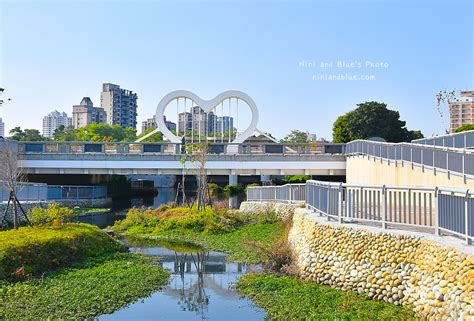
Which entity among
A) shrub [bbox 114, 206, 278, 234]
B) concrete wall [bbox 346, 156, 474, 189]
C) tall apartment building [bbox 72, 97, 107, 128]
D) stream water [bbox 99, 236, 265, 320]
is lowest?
stream water [bbox 99, 236, 265, 320]

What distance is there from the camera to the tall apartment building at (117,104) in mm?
162000

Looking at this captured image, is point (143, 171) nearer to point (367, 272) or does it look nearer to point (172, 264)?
point (172, 264)

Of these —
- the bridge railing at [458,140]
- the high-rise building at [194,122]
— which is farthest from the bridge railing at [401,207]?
the high-rise building at [194,122]

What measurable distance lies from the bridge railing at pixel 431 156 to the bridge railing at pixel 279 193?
4.36 m

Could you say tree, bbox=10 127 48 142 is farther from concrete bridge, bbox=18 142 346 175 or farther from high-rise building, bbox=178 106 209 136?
concrete bridge, bbox=18 142 346 175

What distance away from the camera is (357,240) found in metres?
11.1

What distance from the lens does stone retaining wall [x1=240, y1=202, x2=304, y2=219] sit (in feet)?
72.1

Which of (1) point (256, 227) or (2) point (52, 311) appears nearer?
(2) point (52, 311)

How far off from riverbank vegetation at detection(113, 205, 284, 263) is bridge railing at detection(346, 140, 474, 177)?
19.1ft

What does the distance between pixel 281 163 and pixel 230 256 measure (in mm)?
22278

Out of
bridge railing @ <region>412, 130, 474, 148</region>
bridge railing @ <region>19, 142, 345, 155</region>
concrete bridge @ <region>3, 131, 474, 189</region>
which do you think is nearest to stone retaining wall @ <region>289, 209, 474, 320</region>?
bridge railing @ <region>412, 130, 474, 148</region>

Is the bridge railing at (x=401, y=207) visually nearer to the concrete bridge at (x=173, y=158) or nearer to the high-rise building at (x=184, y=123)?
the concrete bridge at (x=173, y=158)

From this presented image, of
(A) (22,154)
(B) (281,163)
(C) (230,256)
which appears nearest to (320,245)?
(C) (230,256)

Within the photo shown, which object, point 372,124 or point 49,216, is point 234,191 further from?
point 49,216
